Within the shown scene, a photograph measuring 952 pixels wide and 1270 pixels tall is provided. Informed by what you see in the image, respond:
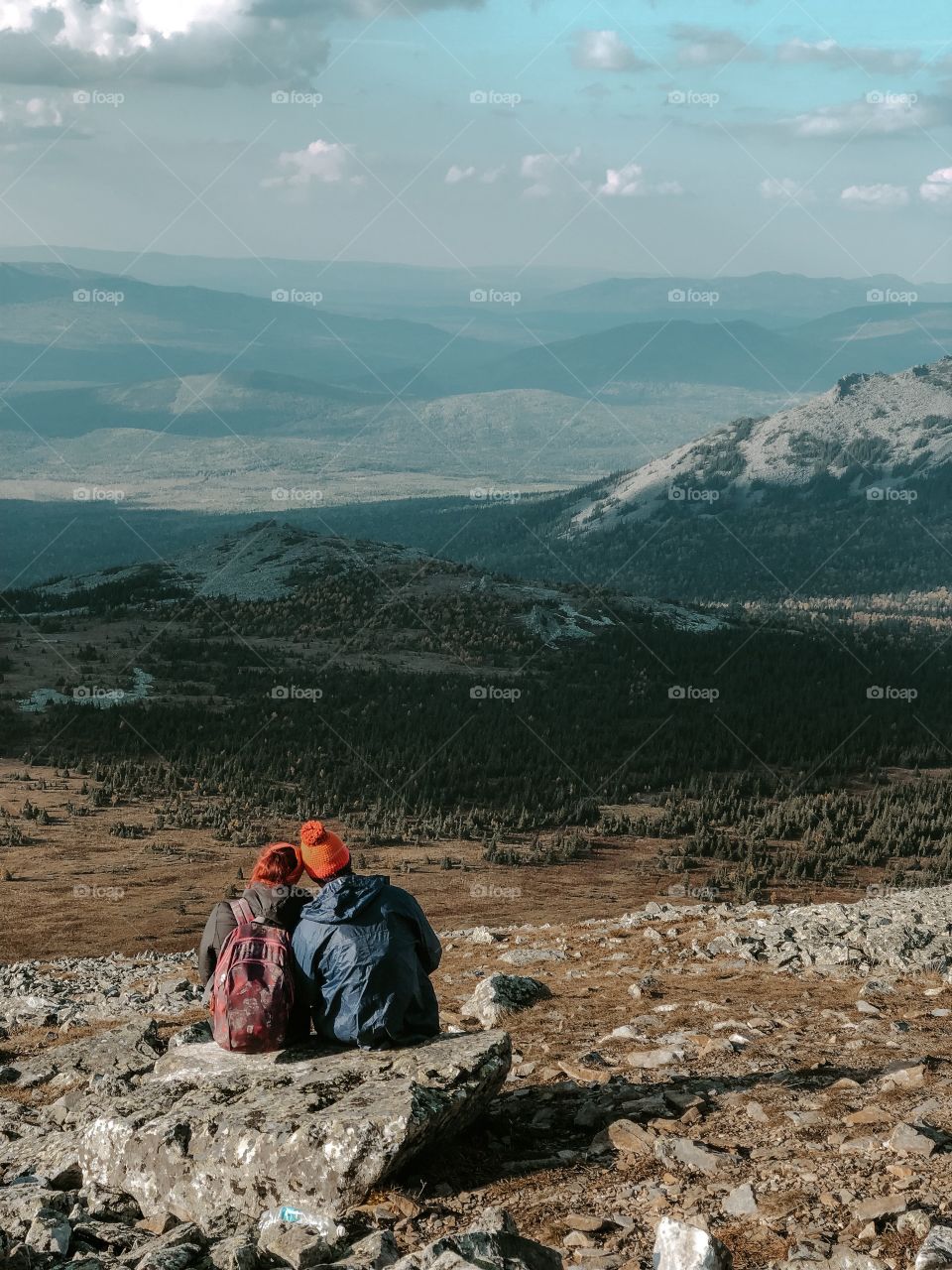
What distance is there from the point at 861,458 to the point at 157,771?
157422mm

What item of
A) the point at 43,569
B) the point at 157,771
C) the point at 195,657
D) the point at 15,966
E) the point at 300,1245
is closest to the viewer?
the point at 300,1245

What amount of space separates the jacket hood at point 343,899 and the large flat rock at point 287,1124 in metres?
0.90

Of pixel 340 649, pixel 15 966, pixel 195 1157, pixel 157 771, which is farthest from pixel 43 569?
pixel 195 1157

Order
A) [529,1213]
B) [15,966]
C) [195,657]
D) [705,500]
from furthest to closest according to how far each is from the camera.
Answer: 1. [705,500]
2. [195,657]
3. [15,966]
4. [529,1213]

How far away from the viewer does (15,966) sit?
63.3 feet

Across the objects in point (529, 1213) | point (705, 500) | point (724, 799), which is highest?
point (705, 500)

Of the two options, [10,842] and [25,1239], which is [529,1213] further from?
[10,842]

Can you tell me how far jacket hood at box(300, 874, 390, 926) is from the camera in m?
8.61

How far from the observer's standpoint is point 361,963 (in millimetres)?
8578

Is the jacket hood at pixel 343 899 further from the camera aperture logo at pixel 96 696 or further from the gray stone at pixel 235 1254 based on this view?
the camera aperture logo at pixel 96 696

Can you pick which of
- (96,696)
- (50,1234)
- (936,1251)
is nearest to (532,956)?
(50,1234)

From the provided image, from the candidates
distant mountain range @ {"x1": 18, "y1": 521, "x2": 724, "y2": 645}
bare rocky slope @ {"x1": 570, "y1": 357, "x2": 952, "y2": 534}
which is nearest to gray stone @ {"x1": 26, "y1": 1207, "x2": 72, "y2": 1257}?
distant mountain range @ {"x1": 18, "y1": 521, "x2": 724, "y2": 645}

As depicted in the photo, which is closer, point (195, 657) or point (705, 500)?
point (195, 657)

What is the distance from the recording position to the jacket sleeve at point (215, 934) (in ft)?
29.6
